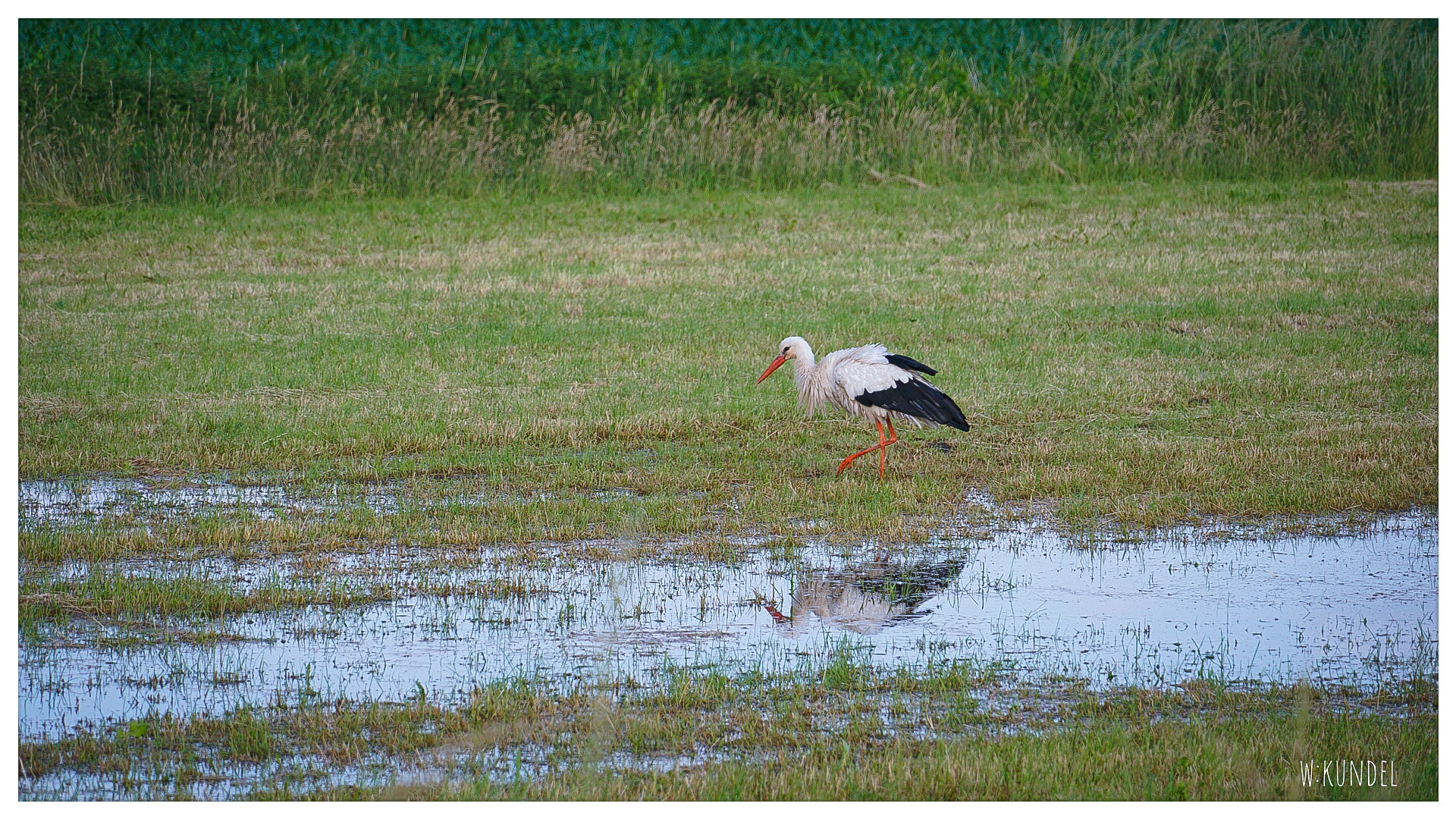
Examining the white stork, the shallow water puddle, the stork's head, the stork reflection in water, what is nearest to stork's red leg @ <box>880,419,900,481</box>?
the white stork

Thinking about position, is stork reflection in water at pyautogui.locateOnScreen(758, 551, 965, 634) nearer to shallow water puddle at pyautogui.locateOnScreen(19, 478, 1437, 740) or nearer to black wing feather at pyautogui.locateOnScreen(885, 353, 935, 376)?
shallow water puddle at pyautogui.locateOnScreen(19, 478, 1437, 740)

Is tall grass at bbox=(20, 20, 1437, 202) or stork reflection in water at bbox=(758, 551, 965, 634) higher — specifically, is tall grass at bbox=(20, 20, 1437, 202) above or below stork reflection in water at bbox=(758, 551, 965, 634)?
above

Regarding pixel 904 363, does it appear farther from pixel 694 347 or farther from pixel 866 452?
pixel 694 347

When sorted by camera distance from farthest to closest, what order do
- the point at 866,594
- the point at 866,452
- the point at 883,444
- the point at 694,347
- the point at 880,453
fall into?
the point at 694,347
the point at 880,453
the point at 866,452
the point at 883,444
the point at 866,594

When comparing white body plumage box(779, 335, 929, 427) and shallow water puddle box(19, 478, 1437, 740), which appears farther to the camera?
white body plumage box(779, 335, 929, 427)

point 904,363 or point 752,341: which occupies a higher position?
point 752,341

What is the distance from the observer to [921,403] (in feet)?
26.9

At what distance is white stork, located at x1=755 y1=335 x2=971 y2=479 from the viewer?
818 centimetres

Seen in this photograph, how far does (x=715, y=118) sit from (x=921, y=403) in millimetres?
11668

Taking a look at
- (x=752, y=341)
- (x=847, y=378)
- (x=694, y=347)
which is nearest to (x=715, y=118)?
(x=752, y=341)

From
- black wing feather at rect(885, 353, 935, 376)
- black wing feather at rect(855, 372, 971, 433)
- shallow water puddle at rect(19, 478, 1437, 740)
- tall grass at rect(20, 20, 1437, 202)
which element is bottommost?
shallow water puddle at rect(19, 478, 1437, 740)

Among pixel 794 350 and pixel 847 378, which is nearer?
pixel 847 378

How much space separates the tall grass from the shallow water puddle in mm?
11767

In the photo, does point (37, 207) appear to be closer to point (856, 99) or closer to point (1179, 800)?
point (856, 99)
